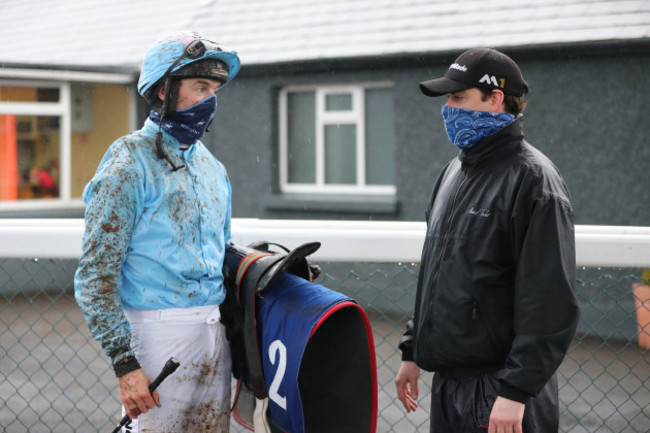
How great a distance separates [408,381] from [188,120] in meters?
1.18

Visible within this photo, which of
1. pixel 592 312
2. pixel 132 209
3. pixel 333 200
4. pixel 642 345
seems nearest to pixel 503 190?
pixel 132 209

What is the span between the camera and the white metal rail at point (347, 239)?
298cm

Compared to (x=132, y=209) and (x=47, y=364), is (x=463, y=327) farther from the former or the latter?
(x=47, y=364)

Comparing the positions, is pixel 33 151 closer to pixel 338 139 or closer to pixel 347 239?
pixel 338 139

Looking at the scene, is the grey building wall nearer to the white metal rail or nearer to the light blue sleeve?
the white metal rail

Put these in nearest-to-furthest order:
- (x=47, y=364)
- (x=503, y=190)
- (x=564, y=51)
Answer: (x=503, y=190) < (x=47, y=364) < (x=564, y=51)

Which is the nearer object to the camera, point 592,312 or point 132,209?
point 132,209

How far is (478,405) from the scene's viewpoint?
2.53m

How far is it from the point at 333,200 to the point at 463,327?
28.4 ft

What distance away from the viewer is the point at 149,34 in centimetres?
1367

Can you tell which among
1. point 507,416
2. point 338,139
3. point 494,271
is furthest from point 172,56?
point 338,139

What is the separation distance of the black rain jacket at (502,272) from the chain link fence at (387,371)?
1.42 metres

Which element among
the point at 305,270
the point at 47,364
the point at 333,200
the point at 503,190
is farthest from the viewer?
the point at 333,200

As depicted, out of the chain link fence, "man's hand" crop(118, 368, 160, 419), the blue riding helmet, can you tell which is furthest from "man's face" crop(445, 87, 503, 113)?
the chain link fence
